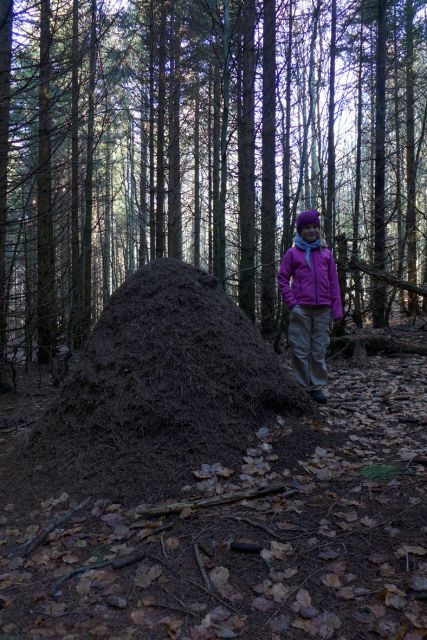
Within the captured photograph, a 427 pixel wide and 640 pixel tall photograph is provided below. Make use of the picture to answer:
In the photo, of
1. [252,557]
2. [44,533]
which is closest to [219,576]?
[252,557]

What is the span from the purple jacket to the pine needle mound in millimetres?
741

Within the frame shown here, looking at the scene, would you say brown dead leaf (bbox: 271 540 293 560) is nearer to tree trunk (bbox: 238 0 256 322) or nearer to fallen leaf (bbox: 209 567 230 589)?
fallen leaf (bbox: 209 567 230 589)

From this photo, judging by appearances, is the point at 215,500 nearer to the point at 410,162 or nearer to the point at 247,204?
the point at 247,204

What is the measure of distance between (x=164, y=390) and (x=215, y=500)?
1.14 meters

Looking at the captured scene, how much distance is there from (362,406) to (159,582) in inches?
137

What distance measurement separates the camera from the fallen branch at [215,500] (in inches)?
123

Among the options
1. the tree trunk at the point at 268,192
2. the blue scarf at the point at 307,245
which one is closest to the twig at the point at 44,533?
the blue scarf at the point at 307,245

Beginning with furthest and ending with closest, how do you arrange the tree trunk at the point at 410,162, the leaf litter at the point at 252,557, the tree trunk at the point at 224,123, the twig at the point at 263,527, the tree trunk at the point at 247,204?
the tree trunk at the point at 410,162
the tree trunk at the point at 247,204
the tree trunk at the point at 224,123
the twig at the point at 263,527
the leaf litter at the point at 252,557

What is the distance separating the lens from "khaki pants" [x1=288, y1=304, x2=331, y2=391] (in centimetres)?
525

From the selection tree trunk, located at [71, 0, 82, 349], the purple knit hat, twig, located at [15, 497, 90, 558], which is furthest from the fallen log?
twig, located at [15, 497, 90, 558]

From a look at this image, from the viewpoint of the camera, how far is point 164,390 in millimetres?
3973

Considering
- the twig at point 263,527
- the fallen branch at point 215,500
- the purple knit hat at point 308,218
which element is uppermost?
the purple knit hat at point 308,218

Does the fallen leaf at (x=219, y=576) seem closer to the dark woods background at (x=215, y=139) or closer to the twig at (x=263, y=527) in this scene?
the twig at (x=263, y=527)

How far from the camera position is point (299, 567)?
99.0 inches
